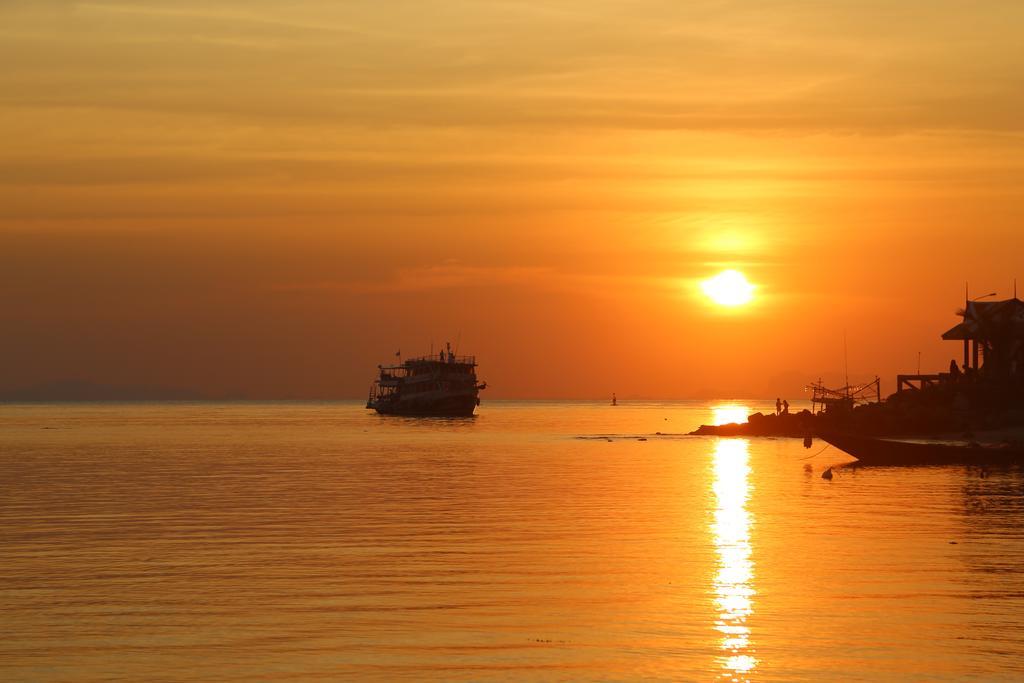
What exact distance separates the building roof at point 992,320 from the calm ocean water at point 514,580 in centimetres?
3220

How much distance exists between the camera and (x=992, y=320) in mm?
87500

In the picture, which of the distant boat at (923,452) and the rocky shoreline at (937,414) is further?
the rocky shoreline at (937,414)

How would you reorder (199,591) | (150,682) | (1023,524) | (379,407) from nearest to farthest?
(150,682) < (199,591) < (1023,524) < (379,407)

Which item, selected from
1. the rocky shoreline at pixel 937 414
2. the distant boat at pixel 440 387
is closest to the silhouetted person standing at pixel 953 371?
the rocky shoreline at pixel 937 414

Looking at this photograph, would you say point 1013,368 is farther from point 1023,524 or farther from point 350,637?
point 350,637

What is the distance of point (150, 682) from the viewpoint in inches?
717

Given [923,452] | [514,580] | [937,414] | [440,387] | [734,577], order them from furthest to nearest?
[440,387] → [937,414] → [923,452] → [734,577] → [514,580]

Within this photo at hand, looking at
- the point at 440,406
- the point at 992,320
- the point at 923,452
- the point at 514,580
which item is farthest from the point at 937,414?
the point at 440,406

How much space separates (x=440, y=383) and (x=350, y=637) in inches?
6046

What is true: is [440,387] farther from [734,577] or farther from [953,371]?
[734,577]

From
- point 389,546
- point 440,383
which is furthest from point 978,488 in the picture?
point 440,383

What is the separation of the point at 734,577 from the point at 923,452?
41.0 metres

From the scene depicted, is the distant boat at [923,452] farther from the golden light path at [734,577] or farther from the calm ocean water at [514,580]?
the golden light path at [734,577]

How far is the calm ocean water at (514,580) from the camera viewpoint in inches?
768
